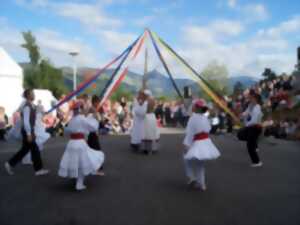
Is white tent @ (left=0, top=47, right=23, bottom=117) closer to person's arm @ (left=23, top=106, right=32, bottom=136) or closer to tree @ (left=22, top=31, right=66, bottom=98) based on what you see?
person's arm @ (left=23, top=106, right=32, bottom=136)

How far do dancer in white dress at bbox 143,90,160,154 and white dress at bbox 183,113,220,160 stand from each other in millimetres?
3642

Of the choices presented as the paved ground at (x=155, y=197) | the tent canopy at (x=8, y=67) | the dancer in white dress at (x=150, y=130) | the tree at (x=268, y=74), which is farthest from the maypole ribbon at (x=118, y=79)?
the tent canopy at (x=8, y=67)

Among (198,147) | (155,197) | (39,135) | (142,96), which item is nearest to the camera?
(155,197)

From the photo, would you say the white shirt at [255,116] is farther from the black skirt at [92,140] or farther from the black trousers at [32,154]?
the black trousers at [32,154]

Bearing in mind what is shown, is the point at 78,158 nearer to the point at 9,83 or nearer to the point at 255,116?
the point at 255,116

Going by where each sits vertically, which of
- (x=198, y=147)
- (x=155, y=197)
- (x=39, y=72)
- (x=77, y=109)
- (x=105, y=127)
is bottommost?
(x=155, y=197)

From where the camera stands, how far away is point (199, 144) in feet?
21.1

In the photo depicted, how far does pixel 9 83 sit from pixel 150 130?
1518 centimetres

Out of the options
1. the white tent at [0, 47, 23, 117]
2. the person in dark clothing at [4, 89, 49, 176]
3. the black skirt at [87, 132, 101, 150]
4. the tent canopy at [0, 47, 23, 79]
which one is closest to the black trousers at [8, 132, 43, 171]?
the person in dark clothing at [4, 89, 49, 176]

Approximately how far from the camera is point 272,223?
4.71 metres

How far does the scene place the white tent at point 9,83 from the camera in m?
22.2

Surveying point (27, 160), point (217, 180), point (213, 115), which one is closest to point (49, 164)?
point (27, 160)

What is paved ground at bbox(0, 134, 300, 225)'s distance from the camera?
16.0ft

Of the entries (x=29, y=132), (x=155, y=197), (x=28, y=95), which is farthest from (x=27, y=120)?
(x=155, y=197)
